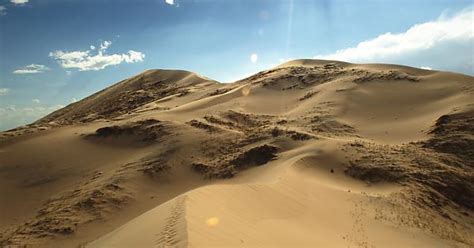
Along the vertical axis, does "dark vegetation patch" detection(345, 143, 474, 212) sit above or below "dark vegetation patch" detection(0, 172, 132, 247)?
above

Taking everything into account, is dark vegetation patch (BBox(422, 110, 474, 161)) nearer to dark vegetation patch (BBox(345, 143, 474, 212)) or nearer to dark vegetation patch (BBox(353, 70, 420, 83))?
dark vegetation patch (BBox(345, 143, 474, 212))

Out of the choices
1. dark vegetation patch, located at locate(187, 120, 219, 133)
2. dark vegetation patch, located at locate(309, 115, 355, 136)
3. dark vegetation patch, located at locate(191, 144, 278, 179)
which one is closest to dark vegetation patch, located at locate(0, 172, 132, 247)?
dark vegetation patch, located at locate(191, 144, 278, 179)

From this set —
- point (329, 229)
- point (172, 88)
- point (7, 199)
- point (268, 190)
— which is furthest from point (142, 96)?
point (329, 229)

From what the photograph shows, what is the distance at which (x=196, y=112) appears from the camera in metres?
27.4

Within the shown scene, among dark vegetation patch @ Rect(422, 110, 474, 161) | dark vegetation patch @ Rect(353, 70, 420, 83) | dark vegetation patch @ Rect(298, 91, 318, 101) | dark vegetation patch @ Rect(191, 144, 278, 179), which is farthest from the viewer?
dark vegetation patch @ Rect(353, 70, 420, 83)

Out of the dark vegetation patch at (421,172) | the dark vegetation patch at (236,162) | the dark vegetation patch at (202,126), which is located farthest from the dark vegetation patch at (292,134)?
the dark vegetation patch at (202,126)

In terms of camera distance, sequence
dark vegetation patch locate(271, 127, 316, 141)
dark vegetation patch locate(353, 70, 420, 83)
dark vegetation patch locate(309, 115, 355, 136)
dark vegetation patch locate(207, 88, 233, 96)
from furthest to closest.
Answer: dark vegetation patch locate(207, 88, 233, 96), dark vegetation patch locate(353, 70, 420, 83), dark vegetation patch locate(309, 115, 355, 136), dark vegetation patch locate(271, 127, 316, 141)

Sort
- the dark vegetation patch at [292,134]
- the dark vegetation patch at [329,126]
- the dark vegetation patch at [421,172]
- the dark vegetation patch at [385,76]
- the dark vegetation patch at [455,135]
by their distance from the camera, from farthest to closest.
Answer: the dark vegetation patch at [385,76], the dark vegetation patch at [329,126], the dark vegetation patch at [292,134], the dark vegetation patch at [455,135], the dark vegetation patch at [421,172]

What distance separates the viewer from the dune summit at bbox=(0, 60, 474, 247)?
1124 cm

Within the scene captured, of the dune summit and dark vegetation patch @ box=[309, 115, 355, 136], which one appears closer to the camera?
the dune summit

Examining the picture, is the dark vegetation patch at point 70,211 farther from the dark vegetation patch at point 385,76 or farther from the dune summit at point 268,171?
the dark vegetation patch at point 385,76

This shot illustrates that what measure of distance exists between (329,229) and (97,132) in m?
16.8

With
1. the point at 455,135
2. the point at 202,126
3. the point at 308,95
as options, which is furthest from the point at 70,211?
the point at 308,95

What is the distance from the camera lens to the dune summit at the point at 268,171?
11242mm
